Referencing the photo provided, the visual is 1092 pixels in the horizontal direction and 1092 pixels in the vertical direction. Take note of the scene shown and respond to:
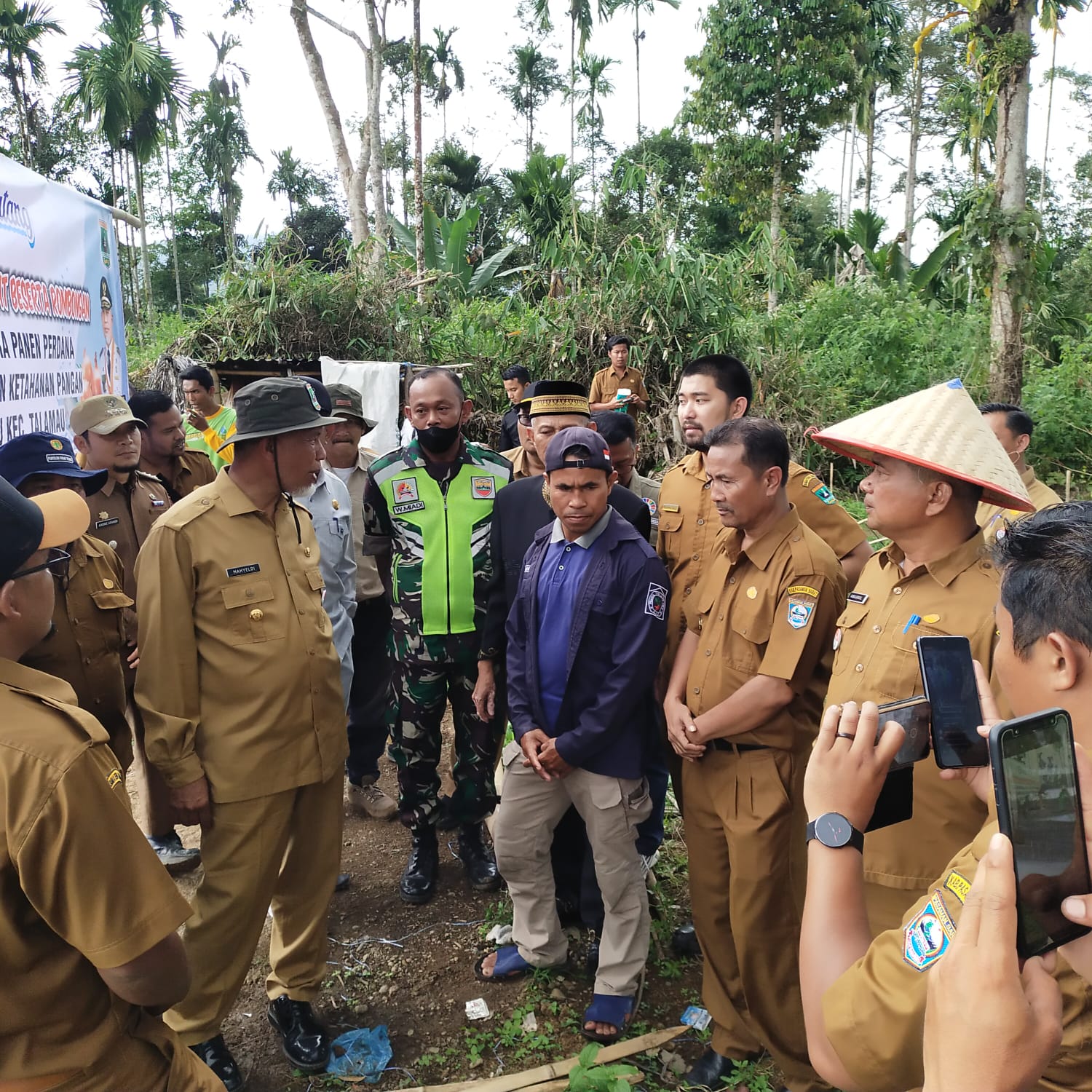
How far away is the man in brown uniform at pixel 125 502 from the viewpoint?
3639 millimetres

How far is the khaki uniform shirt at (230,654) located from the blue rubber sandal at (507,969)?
1.06 metres

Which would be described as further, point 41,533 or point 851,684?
point 851,684

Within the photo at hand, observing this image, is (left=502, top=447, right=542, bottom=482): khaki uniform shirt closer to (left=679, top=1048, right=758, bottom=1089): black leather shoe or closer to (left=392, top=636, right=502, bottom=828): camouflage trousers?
(left=392, top=636, right=502, bottom=828): camouflage trousers

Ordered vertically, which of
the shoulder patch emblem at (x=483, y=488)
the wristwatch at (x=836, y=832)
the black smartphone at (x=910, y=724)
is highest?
the shoulder patch emblem at (x=483, y=488)

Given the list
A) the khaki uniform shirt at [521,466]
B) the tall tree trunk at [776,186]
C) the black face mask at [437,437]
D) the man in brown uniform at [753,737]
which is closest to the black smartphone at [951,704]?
the man in brown uniform at [753,737]

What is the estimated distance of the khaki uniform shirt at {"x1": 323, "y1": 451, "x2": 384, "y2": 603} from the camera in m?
4.35

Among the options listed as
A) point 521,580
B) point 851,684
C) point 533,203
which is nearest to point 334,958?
point 521,580

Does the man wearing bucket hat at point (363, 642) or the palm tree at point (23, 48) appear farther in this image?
the palm tree at point (23, 48)

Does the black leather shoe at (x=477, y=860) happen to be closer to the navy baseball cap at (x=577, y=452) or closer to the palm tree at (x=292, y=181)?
the navy baseball cap at (x=577, y=452)

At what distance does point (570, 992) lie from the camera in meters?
2.96

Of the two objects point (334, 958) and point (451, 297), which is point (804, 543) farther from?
point (451, 297)

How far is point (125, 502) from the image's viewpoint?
12.5 ft

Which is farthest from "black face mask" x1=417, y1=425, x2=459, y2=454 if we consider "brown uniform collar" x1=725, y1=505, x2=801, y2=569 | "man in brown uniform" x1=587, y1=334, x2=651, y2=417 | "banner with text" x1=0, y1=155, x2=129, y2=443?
"man in brown uniform" x1=587, y1=334, x2=651, y2=417

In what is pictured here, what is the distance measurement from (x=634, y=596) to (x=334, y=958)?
6.24 ft
